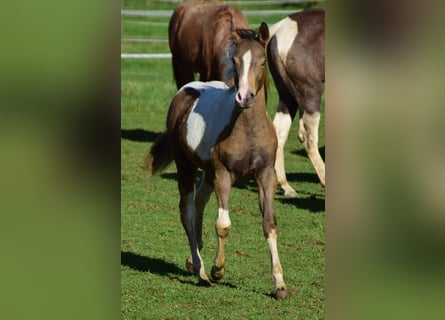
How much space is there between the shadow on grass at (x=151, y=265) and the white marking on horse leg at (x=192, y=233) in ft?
0.92

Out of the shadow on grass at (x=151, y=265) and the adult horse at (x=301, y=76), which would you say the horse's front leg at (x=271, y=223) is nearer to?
the shadow on grass at (x=151, y=265)

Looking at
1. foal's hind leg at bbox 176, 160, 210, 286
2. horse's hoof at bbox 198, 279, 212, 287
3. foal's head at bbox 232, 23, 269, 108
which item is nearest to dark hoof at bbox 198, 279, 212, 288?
horse's hoof at bbox 198, 279, 212, 287

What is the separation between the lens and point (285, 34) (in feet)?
28.4

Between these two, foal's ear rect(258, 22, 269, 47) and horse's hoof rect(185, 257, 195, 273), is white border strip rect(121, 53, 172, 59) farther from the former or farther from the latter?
foal's ear rect(258, 22, 269, 47)

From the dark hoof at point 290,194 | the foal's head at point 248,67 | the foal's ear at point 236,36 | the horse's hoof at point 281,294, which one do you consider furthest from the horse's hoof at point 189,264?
the dark hoof at point 290,194

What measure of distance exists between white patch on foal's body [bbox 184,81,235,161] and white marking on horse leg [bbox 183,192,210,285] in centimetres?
38

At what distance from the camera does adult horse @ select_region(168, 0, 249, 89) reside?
9.52 meters
